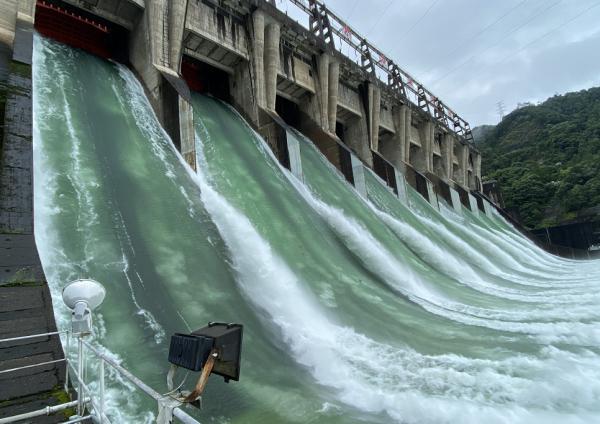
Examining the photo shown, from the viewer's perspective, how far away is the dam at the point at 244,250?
391 cm

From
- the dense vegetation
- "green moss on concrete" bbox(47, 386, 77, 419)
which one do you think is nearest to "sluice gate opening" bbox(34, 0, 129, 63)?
"green moss on concrete" bbox(47, 386, 77, 419)

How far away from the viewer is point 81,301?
2.65 m

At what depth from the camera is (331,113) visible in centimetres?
1695

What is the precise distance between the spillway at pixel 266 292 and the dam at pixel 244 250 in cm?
3

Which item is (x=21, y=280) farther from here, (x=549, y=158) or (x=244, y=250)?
(x=549, y=158)

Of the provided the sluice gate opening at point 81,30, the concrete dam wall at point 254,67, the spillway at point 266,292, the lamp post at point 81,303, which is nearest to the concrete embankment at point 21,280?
the spillway at point 266,292

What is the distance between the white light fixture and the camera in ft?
8.66

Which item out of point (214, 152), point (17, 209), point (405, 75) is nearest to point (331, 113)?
point (214, 152)

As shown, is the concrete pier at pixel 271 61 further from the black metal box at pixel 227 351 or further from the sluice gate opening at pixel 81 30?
the black metal box at pixel 227 351

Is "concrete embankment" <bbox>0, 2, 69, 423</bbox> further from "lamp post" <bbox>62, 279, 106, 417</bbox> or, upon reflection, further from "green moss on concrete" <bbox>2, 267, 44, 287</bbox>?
"lamp post" <bbox>62, 279, 106, 417</bbox>

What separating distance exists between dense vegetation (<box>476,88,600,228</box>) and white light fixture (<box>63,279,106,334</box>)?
48.8 meters

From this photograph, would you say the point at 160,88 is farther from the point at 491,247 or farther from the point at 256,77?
the point at 491,247

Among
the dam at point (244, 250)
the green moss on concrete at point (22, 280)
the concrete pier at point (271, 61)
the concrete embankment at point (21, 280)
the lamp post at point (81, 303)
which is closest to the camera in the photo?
the lamp post at point (81, 303)

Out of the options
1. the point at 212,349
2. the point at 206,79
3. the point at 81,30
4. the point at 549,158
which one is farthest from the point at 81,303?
the point at 549,158
